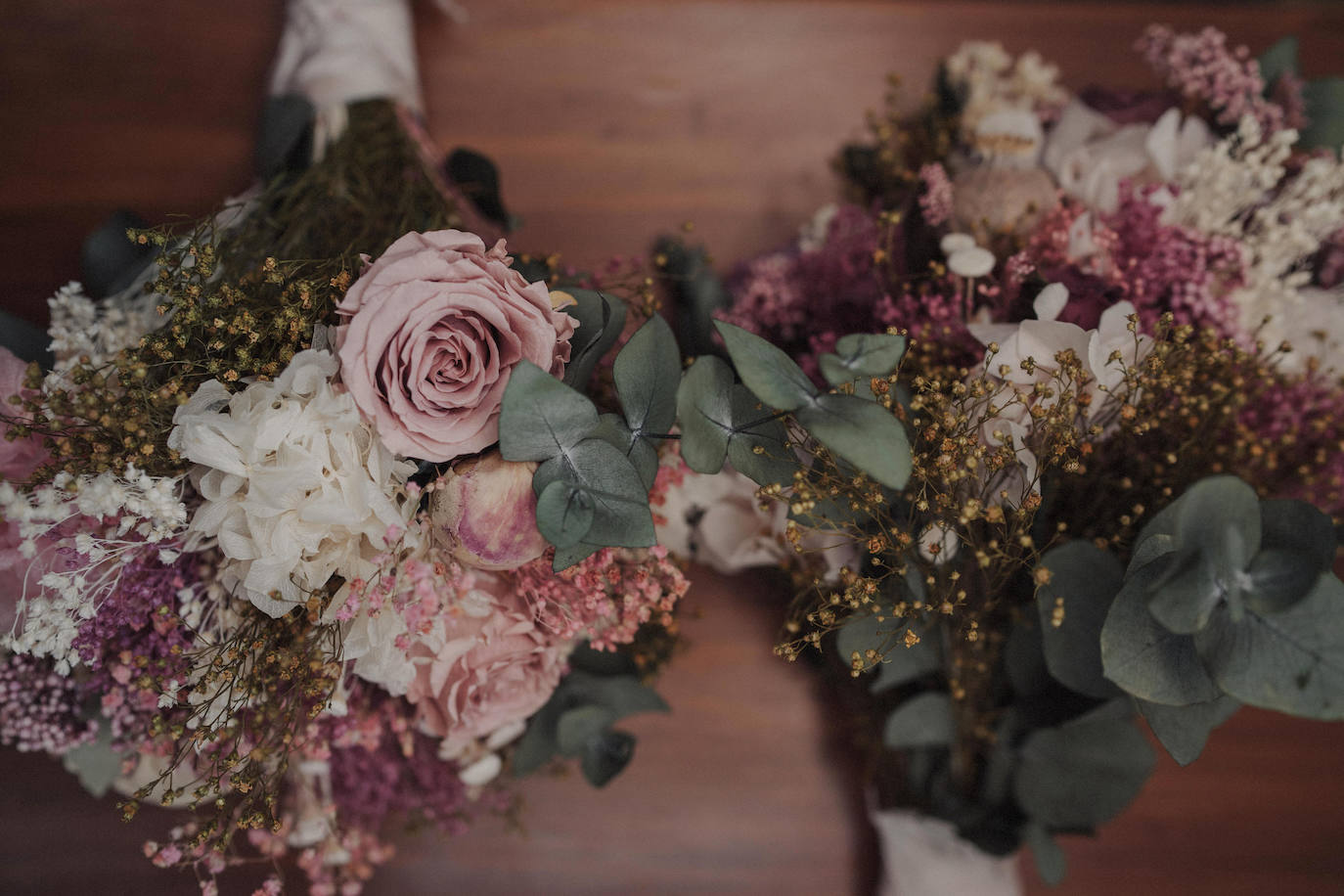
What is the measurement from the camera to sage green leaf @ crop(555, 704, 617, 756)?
2.76 feet

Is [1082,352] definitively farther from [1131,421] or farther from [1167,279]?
[1167,279]

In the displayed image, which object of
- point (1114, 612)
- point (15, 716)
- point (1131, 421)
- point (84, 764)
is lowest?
point (84, 764)

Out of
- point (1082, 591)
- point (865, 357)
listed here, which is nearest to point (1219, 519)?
point (1082, 591)

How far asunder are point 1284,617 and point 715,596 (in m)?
0.61

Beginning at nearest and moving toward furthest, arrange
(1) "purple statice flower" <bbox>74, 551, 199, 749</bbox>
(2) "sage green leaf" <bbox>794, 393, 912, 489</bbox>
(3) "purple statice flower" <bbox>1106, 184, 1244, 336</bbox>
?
(2) "sage green leaf" <bbox>794, 393, 912, 489</bbox>, (1) "purple statice flower" <bbox>74, 551, 199, 749</bbox>, (3) "purple statice flower" <bbox>1106, 184, 1244, 336</bbox>

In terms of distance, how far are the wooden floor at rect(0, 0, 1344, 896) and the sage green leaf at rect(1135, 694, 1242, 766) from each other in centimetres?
45

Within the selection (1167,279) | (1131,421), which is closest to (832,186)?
(1167,279)

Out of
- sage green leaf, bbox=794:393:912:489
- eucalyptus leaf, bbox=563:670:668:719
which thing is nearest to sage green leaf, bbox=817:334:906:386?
sage green leaf, bbox=794:393:912:489

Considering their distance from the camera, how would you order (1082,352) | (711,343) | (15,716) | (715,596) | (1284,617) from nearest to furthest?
1. (1284,617)
2. (1082,352)
3. (15,716)
4. (711,343)
5. (715,596)

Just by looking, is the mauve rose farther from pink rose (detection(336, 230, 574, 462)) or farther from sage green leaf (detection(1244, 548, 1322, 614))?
sage green leaf (detection(1244, 548, 1322, 614))

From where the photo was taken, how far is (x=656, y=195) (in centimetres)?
111

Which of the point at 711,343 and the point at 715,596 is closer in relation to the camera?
the point at 711,343

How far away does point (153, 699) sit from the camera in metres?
0.73

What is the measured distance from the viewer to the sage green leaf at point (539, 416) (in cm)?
55
